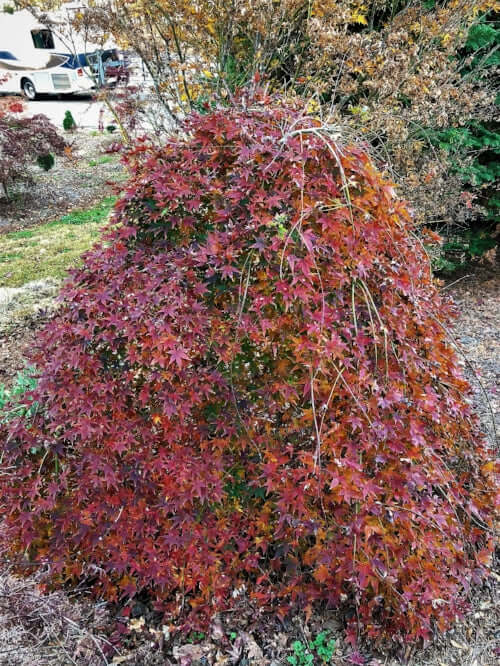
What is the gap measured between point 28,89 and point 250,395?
18.0 m

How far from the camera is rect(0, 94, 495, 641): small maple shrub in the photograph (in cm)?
164

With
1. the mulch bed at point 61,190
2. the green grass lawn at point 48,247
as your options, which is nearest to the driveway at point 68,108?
the mulch bed at point 61,190

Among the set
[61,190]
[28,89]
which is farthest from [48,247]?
[28,89]

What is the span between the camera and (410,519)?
5.79 feet

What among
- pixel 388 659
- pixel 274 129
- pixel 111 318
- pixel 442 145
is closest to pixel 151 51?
pixel 442 145

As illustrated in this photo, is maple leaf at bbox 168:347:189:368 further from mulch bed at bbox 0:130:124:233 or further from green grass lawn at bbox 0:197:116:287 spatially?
mulch bed at bbox 0:130:124:233

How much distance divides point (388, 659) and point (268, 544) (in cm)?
57

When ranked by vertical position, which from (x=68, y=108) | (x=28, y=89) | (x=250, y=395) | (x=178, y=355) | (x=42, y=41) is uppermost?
(x=42, y=41)

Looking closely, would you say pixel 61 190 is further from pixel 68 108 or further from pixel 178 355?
pixel 178 355

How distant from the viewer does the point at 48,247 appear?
7258 mm

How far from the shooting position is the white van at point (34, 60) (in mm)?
15320

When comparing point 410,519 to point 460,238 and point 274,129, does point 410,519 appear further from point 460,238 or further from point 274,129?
point 460,238

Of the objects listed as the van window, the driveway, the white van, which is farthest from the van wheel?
the van window

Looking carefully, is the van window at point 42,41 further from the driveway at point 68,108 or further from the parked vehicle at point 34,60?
the driveway at point 68,108
